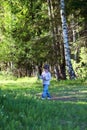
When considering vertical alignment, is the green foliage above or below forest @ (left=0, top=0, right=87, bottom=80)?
below

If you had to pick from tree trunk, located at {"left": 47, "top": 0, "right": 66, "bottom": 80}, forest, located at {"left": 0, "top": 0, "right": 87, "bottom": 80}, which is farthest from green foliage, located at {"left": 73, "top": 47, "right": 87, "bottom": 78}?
tree trunk, located at {"left": 47, "top": 0, "right": 66, "bottom": 80}

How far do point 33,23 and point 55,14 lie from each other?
1979 mm

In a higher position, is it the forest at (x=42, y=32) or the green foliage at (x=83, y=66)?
the forest at (x=42, y=32)

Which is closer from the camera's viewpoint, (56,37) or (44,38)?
(44,38)

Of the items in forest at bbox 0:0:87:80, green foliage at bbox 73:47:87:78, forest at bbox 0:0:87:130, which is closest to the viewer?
forest at bbox 0:0:87:130

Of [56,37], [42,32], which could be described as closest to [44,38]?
[56,37]

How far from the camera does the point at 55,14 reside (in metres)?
34.1

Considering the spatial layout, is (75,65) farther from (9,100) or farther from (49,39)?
(9,100)

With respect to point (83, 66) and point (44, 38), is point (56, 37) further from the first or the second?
point (83, 66)

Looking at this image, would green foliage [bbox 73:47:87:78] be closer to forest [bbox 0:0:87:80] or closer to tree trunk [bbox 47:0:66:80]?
forest [bbox 0:0:87:80]

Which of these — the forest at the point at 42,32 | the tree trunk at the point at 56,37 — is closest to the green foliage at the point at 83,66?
the forest at the point at 42,32

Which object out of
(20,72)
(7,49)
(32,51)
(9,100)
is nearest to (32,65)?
(20,72)

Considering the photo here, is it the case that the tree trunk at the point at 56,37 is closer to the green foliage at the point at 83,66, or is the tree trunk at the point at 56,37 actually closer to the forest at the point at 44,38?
the forest at the point at 44,38

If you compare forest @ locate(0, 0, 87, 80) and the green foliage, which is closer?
forest @ locate(0, 0, 87, 80)
